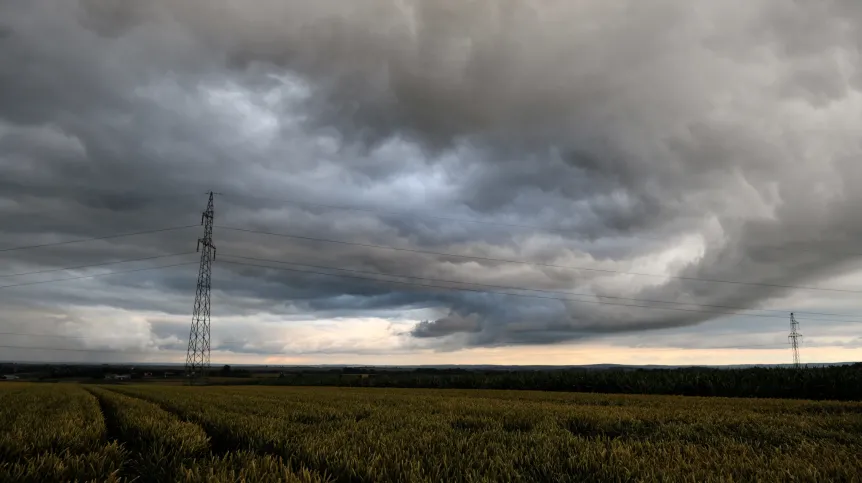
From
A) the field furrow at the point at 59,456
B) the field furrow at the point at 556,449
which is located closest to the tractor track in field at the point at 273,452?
the field furrow at the point at 556,449

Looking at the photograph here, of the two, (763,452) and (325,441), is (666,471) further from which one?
(325,441)

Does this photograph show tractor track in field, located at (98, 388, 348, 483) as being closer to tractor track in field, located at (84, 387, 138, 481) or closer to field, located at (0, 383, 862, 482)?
field, located at (0, 383, 862, 482)

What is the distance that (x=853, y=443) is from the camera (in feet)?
27.5

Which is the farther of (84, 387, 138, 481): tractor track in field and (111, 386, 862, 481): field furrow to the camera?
(84, 387, 138, 481): tractor track in field

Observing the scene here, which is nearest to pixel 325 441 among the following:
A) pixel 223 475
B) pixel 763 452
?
pixel 223 475

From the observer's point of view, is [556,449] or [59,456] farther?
[556,449]

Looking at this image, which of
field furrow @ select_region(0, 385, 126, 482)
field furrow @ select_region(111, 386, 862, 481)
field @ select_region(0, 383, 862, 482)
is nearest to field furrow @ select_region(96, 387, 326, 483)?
field @ select_region(0, 383, 862, 482)

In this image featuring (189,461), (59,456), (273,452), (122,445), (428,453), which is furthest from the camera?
(122,445)

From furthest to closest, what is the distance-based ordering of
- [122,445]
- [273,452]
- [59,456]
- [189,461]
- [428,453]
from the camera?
[122,445], [273,452], [428,453], [59,456], [189,461]

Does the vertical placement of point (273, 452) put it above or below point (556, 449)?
below

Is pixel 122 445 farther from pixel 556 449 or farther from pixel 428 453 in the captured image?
pixel 556 449

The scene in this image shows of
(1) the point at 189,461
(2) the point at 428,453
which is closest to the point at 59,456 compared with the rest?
(1) the point at 189,461

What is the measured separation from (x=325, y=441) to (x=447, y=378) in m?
65.3

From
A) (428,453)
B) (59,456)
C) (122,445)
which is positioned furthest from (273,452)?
(59,456)
